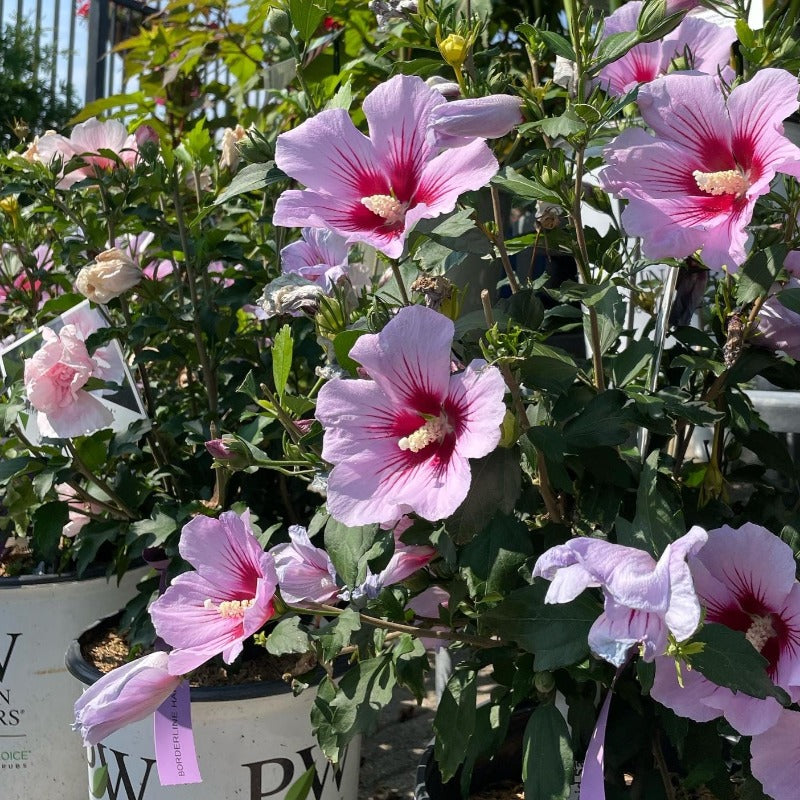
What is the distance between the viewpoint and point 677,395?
0.86 m

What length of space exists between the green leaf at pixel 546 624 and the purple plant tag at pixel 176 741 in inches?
14.3

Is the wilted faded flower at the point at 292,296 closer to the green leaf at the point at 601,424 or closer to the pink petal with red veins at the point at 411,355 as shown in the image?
the pink petal with red veins at the point at 411,355

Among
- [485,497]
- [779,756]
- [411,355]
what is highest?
[411,355]

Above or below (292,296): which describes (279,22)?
above

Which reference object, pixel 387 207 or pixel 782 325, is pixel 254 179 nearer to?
pixel 387 207

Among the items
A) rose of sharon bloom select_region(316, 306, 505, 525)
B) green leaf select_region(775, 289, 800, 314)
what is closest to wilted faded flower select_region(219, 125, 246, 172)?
rose of sharon bloom select_region(316, 306, 505, 525)

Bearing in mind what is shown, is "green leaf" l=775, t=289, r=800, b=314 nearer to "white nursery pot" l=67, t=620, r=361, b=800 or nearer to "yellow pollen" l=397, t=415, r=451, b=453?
"yellow pollen" l=397, t=415, r=451, b=453

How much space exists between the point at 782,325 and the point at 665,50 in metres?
0.29

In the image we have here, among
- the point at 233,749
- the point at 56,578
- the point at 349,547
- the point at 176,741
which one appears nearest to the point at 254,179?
the point at 349,547

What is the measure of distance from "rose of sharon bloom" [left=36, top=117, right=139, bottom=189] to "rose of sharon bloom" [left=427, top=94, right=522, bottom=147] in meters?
0.77

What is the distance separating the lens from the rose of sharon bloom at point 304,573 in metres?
0.91

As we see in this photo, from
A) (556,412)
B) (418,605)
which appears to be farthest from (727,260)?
(418,605)

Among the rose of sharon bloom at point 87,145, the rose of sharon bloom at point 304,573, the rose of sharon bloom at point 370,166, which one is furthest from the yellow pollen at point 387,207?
the rose of sharon bloom at point 87,145

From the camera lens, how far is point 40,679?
4.63 ft
